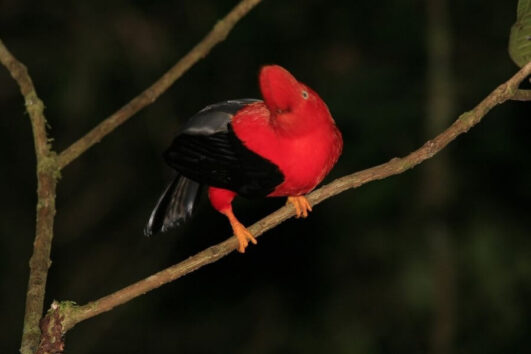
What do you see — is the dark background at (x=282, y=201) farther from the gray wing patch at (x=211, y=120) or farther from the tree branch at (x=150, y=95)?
the gray wing patch at (x=211, y=120)

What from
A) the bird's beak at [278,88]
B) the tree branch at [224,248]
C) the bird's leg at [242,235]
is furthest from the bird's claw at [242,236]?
the bird's beak at [278,88]

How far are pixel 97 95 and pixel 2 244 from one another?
1383 mm

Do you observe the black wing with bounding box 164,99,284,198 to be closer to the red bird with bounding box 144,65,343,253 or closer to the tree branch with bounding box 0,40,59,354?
the red bird with bounding box 144,65,343,253

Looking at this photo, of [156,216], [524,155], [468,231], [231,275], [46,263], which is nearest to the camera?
[46,263]

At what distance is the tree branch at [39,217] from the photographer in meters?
2.42

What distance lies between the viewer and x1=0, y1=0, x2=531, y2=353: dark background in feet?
16.3

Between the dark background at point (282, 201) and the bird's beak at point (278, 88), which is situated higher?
the dark background at point (282, 201)

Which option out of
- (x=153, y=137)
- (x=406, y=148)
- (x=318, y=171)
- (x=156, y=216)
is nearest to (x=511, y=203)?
(x=406, y=148)

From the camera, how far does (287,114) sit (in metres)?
Answer: 2.29

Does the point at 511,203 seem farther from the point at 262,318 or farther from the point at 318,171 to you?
the point at 318,171

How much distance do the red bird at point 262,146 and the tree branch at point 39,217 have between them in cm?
42

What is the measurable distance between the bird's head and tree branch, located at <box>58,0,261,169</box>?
2.62 feet

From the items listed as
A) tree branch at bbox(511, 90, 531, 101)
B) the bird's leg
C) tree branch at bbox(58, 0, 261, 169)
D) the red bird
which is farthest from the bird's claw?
tree branch at bbox(511, 90, 531, 101)

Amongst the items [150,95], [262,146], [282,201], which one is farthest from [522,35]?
[282,201]
